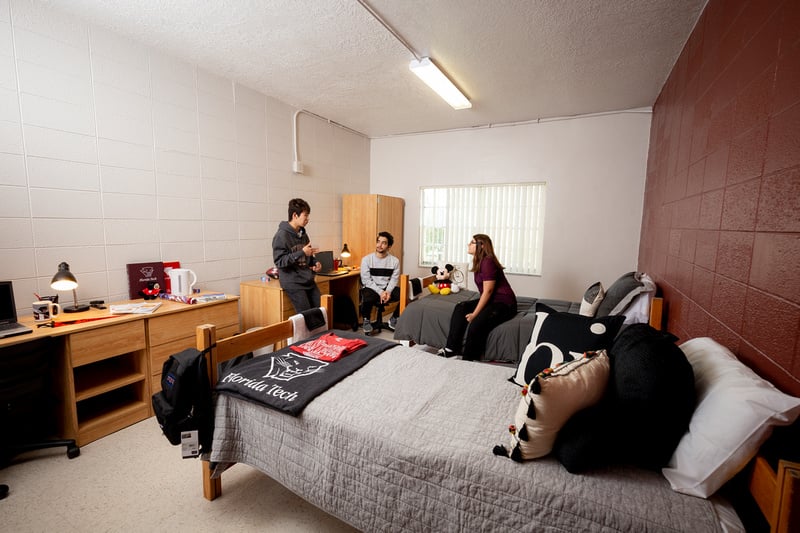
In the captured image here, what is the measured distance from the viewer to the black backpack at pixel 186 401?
1.55m

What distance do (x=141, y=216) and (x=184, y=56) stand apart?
144 centimetres

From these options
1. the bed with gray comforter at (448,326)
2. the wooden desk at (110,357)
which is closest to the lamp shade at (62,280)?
the wooden desk at (110,357)

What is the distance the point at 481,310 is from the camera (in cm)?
295

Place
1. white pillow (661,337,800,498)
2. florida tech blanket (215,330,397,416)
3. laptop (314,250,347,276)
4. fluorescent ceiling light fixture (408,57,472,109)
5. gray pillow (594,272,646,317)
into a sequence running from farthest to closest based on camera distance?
Answer: laptop (314,250,347,276) → fluorescent ceiling light fixture (408,57,472,109) → gray pillow (594,272,646,317) → florida tech blanket (215,330,397,416) → white pillow (661,337,800,498)

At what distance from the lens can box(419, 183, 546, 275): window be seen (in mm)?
4590

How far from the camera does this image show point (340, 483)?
1338 millimetres

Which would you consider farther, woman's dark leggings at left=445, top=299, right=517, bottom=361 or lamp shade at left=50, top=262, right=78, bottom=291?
woman's dark leggings at left=445, top=299, right=517, bottom=361

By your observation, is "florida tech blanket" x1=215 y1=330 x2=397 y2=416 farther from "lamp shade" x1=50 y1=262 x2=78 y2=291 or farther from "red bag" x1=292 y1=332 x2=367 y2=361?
"lamp shade" x1=50 y1=262 x2=78 y2=291

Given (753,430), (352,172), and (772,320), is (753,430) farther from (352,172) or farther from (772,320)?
(352,172)

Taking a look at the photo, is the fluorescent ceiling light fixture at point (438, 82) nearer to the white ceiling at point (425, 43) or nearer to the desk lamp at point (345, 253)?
the white ceiling at point (425, 43)

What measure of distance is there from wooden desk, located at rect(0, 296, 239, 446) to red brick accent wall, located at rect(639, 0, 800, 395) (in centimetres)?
325

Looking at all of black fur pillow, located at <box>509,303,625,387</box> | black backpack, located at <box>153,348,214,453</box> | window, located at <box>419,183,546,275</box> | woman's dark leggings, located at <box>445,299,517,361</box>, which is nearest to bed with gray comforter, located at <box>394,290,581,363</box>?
woman's dark leggings, located at <box>445,299,517,361</box>

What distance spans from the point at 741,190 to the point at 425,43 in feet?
7.35

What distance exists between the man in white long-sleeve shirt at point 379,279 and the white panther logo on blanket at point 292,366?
7.47 feet
